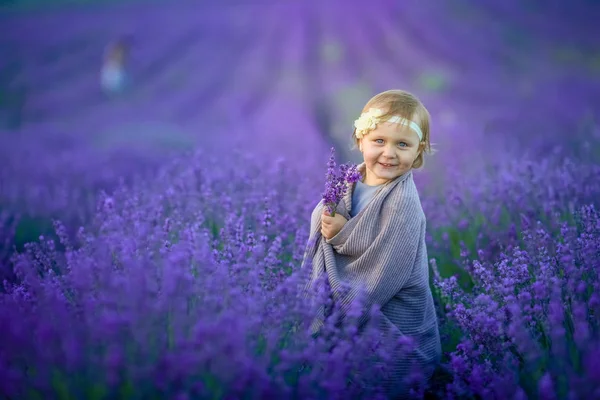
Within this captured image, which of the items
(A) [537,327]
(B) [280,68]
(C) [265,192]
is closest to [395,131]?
(A) [537,327]

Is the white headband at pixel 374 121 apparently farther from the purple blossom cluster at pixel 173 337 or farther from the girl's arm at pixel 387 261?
the purple blossom cluster at pixel 173 337

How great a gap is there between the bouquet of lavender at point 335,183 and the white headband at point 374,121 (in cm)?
16

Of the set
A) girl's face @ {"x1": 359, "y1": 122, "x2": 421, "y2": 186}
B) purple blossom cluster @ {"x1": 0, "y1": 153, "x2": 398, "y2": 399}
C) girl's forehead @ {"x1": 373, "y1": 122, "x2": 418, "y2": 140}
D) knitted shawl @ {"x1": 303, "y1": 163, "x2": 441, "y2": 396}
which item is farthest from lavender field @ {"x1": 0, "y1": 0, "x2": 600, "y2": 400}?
girl's forehead @ {"x1": 373, "y1": 122, "x2": 418, "y2": 140}

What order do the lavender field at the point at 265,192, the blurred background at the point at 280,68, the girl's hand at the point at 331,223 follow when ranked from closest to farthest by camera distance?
the lavender field at the point at 265,192
the girl's hand at the point at 331,223
the blurred background at the point at 280,68

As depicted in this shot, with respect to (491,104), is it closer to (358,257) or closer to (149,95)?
(149,95)

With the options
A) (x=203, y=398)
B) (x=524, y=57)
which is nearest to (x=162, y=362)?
(x=203, y=398)

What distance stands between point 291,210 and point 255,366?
177cm

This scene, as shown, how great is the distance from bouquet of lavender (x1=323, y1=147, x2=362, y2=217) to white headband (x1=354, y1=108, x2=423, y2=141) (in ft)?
0.52

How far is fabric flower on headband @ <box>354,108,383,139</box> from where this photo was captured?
2.21 metres

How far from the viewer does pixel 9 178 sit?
4.53m

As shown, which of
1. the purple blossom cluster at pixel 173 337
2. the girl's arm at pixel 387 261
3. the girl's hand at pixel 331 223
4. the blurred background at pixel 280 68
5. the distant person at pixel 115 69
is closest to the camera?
the purple blossom cluster at pixel 173 337

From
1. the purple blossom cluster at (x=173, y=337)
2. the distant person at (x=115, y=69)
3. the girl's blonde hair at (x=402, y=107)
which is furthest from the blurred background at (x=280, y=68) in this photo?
the purple blossom cluster at (x=173, y=337)

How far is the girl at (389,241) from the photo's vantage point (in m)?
2.14

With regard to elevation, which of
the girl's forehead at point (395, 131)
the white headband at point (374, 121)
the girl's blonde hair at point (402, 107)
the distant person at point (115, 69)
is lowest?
the girl's forehead at point (395, 131)
